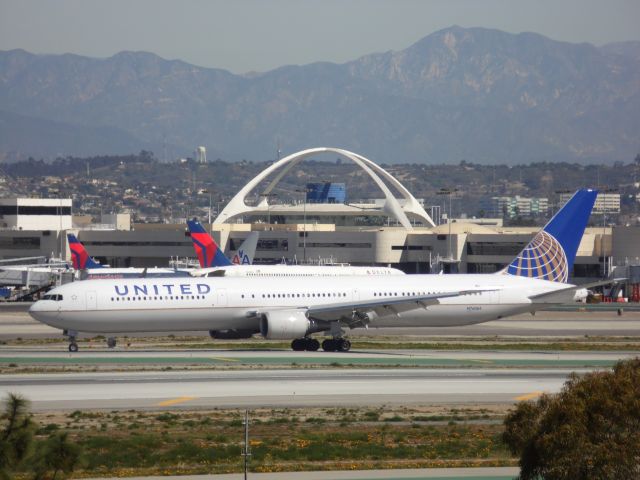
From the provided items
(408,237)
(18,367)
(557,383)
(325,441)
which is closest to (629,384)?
(325,441)

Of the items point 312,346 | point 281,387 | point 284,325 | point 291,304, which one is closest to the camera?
point 281,387

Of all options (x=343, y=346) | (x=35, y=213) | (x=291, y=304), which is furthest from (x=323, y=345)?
(x=35, y=213)

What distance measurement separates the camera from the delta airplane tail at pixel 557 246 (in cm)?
6531

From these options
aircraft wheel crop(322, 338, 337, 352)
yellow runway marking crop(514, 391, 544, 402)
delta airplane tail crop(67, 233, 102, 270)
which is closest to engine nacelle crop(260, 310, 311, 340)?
aircraft wheel crop(322, 338, 337, 352)

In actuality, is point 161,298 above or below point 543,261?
below

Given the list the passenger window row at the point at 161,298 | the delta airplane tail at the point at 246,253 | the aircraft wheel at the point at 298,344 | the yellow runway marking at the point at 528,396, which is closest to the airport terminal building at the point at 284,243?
the delta airplane tail at the point at 246,253

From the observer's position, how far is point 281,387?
139 ft

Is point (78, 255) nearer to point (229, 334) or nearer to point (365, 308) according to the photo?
point (229, 334)

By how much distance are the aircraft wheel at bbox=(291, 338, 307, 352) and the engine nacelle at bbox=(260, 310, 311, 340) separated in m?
0.88

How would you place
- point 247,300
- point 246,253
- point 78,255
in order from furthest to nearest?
1. point 246,253
2. point 78,255
3. point 247,300

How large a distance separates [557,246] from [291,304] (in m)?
18.0

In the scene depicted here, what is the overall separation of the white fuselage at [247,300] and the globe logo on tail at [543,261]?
211 centimetres

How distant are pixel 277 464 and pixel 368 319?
Answer: 2895 cm

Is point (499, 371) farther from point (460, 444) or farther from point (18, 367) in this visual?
point (18, 367)
